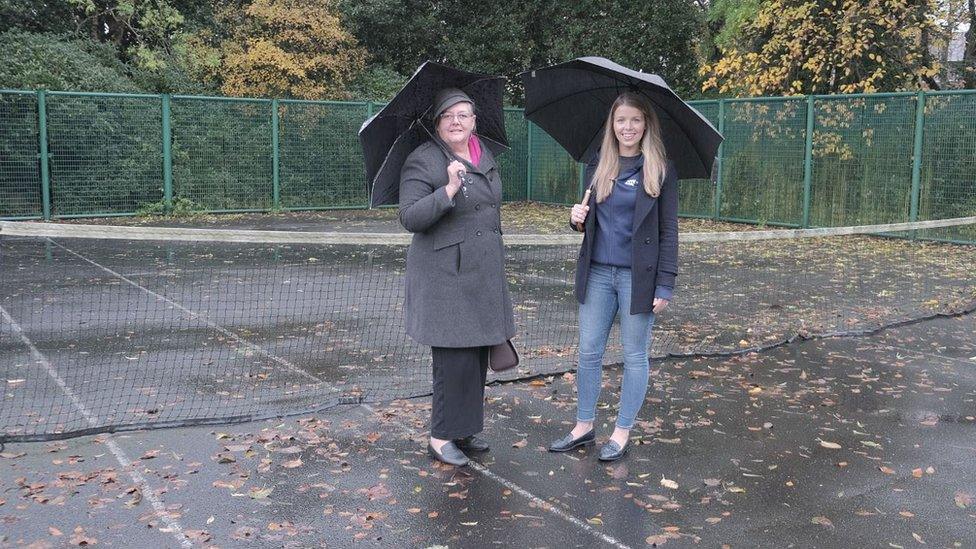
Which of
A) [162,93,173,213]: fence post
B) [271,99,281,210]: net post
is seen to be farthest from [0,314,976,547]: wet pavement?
[271,99,281,210]: net post

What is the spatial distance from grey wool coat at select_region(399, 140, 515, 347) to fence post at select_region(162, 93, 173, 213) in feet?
52.7

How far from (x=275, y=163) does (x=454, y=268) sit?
16931 millimetres

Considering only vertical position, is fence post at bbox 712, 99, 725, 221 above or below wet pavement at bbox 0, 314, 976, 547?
above

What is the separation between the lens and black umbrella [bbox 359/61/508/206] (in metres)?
4.80

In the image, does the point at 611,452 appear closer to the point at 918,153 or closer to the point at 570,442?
the point at 570,442

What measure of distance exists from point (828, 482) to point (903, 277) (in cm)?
831

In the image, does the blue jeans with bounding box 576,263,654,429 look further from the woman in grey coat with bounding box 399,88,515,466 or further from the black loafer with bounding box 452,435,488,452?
the black loafer with bounding box 452,435,488,452

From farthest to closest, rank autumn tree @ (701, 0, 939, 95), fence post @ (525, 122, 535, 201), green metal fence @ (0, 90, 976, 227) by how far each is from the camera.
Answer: fence post @ (525, 122, 535, 201) < autumn tree @ (701, 0, 939, 95) < green metal fence @ (0, 90, 976, 227)

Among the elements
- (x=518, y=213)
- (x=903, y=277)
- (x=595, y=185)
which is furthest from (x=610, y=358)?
(x=518, y=213)

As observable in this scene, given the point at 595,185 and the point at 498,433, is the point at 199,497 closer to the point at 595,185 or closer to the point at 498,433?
the point at 498,433

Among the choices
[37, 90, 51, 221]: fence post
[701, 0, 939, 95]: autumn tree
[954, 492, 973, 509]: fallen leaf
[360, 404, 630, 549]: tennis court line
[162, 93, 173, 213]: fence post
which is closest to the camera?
[360, 404, 630, 549]: tennis court line

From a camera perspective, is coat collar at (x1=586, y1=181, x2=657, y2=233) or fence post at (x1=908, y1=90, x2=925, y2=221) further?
fence post at (x1=908, y1=90, x2=925, y2=221)

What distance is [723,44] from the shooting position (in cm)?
2373

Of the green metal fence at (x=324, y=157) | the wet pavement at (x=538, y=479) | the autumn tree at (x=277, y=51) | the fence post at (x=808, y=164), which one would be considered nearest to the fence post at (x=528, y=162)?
the green metal fence at (x=324, y=157)
